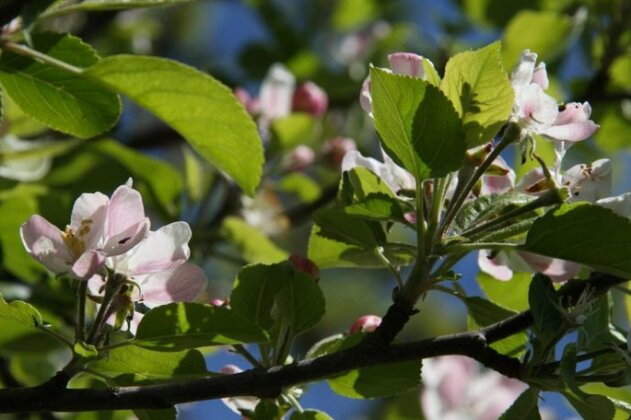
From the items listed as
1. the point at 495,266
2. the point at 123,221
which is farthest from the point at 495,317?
the point at 123,221

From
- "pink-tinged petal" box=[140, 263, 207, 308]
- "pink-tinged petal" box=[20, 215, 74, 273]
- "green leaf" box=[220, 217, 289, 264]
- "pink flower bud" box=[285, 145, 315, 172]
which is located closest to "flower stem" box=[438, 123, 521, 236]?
"pink-tinged petal" box=[140, 263, 207, 308]

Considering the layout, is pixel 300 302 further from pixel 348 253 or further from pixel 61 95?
pixel 61 95

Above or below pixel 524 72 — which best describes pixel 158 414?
below

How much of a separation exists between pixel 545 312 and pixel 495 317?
0.13 m

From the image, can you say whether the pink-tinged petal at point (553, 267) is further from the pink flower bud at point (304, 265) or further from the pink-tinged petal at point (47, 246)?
the pink-tinged petal at point (47, 246)

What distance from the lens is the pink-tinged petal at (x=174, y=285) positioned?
999 mm

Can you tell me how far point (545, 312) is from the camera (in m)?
0.95

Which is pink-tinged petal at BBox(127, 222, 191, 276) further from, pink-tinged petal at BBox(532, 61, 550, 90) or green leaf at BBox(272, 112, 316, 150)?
green leaf at BBox(272, 112, 316, 150)

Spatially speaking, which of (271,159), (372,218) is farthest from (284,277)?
(271,159)

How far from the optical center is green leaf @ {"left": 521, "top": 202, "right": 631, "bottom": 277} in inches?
36.2

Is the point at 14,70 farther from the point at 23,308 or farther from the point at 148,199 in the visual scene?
the point at 148,199

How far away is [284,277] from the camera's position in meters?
1.06

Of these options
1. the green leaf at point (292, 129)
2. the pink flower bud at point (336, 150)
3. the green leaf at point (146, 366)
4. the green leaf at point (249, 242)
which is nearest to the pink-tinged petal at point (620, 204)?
the green leaf at point (146, 366)

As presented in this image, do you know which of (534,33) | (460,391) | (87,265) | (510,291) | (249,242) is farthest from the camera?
(534,33)
